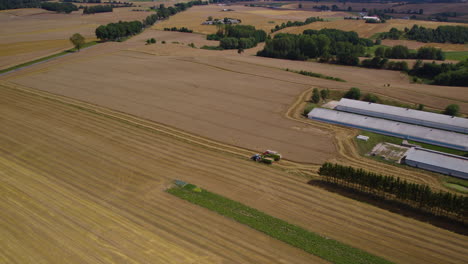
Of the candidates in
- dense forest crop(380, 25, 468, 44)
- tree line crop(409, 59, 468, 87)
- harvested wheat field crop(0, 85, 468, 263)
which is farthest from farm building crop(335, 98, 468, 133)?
dense forest crop(380, 25, 468, 44)

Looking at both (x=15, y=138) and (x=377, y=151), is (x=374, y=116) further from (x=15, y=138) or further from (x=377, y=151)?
(x=15, y=138)

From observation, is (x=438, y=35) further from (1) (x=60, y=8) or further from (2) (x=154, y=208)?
(1) (x=60, y=8)

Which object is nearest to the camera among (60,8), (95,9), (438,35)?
(438,35)

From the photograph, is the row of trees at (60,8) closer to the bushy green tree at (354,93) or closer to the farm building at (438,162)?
the bushy green tree at (354,93)

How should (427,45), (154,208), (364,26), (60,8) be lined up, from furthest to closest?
1. (60,8)
2. (364,26)
3. (427,45)
4. (154,208)

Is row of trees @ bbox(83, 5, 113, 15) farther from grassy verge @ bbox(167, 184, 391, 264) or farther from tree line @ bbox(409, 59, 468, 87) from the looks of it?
grassy verge @ bbox(167, 184, 391, 264)

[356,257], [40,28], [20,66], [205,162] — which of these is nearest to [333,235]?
[356,257]

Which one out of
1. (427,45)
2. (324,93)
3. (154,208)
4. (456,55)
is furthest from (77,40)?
(456,55)
